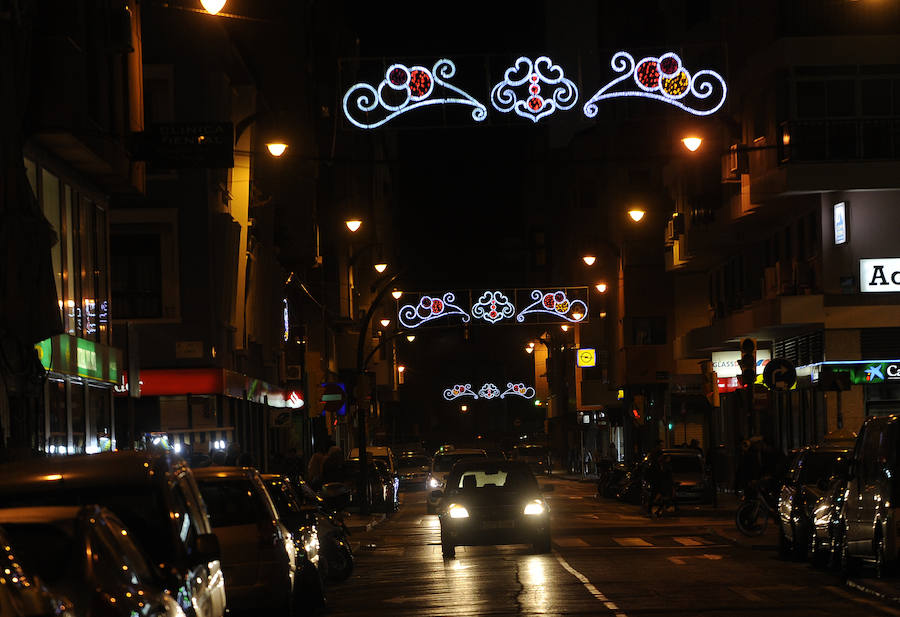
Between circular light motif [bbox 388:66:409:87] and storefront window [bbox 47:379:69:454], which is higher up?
circular light motif [bbox 388:66:409:87]

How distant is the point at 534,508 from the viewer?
82.3 ft

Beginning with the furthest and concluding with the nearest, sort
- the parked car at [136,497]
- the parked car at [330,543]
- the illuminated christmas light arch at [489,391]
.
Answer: the illuminated christmas light arch at [489,391] → the parked car at [330,543] → the parked car at [136,497]

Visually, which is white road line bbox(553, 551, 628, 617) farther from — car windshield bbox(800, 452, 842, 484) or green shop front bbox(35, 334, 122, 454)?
green shop front bbox(35, 334, 122, 454)

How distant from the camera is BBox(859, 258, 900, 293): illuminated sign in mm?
36812

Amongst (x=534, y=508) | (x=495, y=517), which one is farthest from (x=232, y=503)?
(x=534, y=508)

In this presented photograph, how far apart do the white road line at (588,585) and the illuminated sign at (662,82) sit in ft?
27.4

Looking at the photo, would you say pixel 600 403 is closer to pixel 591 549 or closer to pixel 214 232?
pixel 214 232

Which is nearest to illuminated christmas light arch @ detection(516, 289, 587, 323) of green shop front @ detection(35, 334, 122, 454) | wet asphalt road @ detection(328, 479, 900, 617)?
wet asphalt road @ detection(328, 479, 900, 617)

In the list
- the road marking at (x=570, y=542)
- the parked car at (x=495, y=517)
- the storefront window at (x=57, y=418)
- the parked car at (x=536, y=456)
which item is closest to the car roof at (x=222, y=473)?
the storefront window at (x=57, y=418)

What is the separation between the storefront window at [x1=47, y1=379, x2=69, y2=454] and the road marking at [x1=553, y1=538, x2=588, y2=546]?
29.4 feet

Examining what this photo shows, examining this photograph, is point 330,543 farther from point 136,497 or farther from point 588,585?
point 136,497

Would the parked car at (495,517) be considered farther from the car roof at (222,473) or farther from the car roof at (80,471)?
the car roof at (80,471)

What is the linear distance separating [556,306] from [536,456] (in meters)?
26.3

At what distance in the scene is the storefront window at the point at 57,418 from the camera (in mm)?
23750
